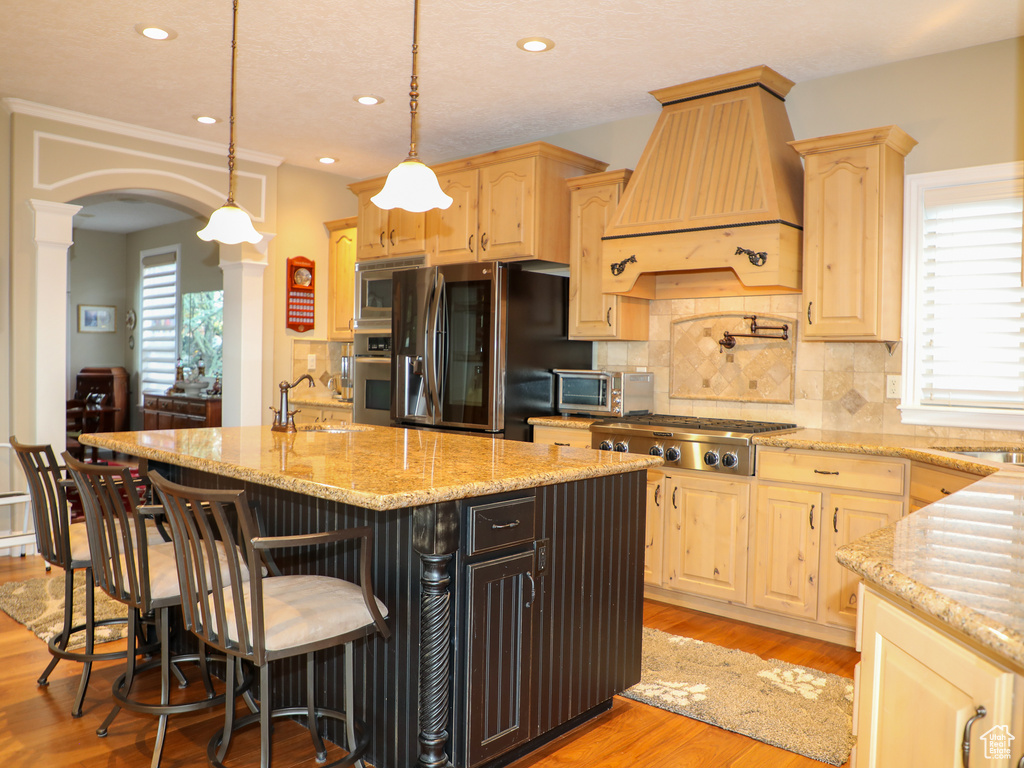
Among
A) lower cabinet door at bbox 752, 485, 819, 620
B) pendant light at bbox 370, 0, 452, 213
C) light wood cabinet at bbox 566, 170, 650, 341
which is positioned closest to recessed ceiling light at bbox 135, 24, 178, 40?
pendant light at bbox 370, 0, 452, 213

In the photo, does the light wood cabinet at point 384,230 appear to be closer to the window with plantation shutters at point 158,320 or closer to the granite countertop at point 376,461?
the granite countertop at point 376,461

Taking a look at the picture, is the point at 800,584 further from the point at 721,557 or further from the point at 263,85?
the point at 263,85

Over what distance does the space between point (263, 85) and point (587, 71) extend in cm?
179

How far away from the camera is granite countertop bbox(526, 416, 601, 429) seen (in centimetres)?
421

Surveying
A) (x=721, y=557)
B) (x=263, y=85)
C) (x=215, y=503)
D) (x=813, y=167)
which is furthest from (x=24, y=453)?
(x=813, y=167)

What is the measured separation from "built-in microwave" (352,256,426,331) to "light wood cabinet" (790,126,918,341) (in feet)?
8.49

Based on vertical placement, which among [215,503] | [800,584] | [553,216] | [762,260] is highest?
[553,216]

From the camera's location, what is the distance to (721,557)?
3701 millimetres

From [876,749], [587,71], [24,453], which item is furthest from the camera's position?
[587,71]

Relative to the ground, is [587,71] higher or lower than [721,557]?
higher

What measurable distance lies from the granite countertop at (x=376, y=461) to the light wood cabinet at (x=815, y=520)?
3.68 feet

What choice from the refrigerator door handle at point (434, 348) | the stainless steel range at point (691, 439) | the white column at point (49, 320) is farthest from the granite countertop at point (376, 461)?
the white column at point (49, 320)

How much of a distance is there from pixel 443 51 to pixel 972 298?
2777 millimetres

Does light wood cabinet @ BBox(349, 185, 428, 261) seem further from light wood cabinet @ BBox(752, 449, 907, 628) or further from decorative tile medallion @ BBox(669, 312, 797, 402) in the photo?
light wood cabinet @ BBox(752, 449, 907, 628)
